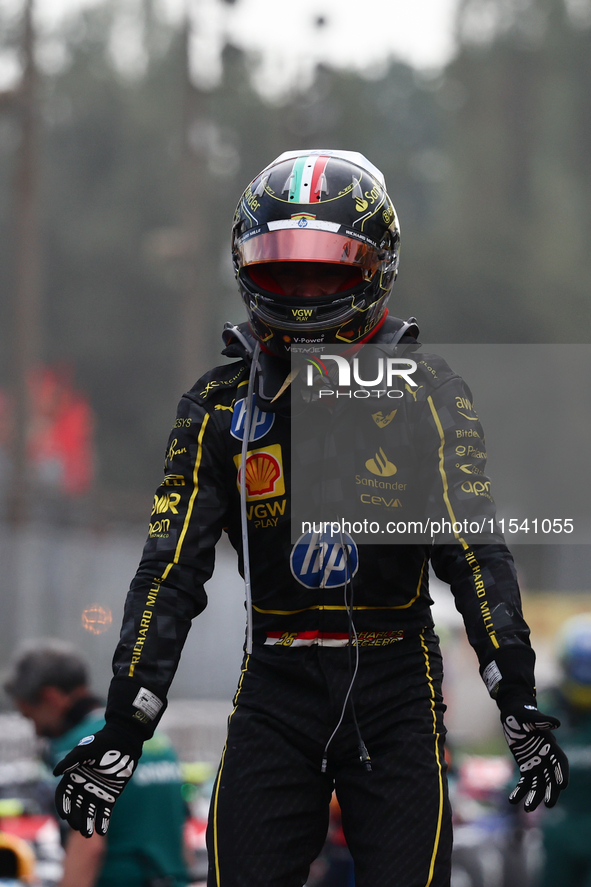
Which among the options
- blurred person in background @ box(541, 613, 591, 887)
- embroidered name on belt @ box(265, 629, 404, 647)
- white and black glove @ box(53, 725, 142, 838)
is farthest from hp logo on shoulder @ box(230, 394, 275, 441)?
blurred person in background @ box(541, 613, 591, 887)

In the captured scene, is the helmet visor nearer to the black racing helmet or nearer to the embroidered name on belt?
the black racing helmet

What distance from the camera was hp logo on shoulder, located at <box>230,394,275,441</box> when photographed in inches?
114

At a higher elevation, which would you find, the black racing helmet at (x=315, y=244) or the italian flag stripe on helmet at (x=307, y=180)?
the italian flag stripe on helmet at (x=307, y=180)

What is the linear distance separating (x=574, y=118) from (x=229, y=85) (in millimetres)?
11117

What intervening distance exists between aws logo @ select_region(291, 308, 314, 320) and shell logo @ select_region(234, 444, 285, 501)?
1.01 feet

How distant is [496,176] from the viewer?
38812mm

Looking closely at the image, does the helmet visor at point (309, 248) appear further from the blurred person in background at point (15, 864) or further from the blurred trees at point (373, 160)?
the blurred trees at point (373, 160)

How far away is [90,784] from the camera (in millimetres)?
2574

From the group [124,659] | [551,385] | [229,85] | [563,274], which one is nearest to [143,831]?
[124,659]

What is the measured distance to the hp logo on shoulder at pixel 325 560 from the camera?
110 inches

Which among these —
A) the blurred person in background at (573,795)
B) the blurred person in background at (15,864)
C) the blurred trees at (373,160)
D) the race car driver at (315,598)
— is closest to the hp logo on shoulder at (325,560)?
the race car driver at (315,598)

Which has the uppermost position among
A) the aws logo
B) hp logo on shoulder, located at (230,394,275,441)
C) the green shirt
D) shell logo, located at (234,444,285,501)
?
the aws logo

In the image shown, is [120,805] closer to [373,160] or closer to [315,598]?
[315,598]

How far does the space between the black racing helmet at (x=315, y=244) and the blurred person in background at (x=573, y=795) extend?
10.8 feet
